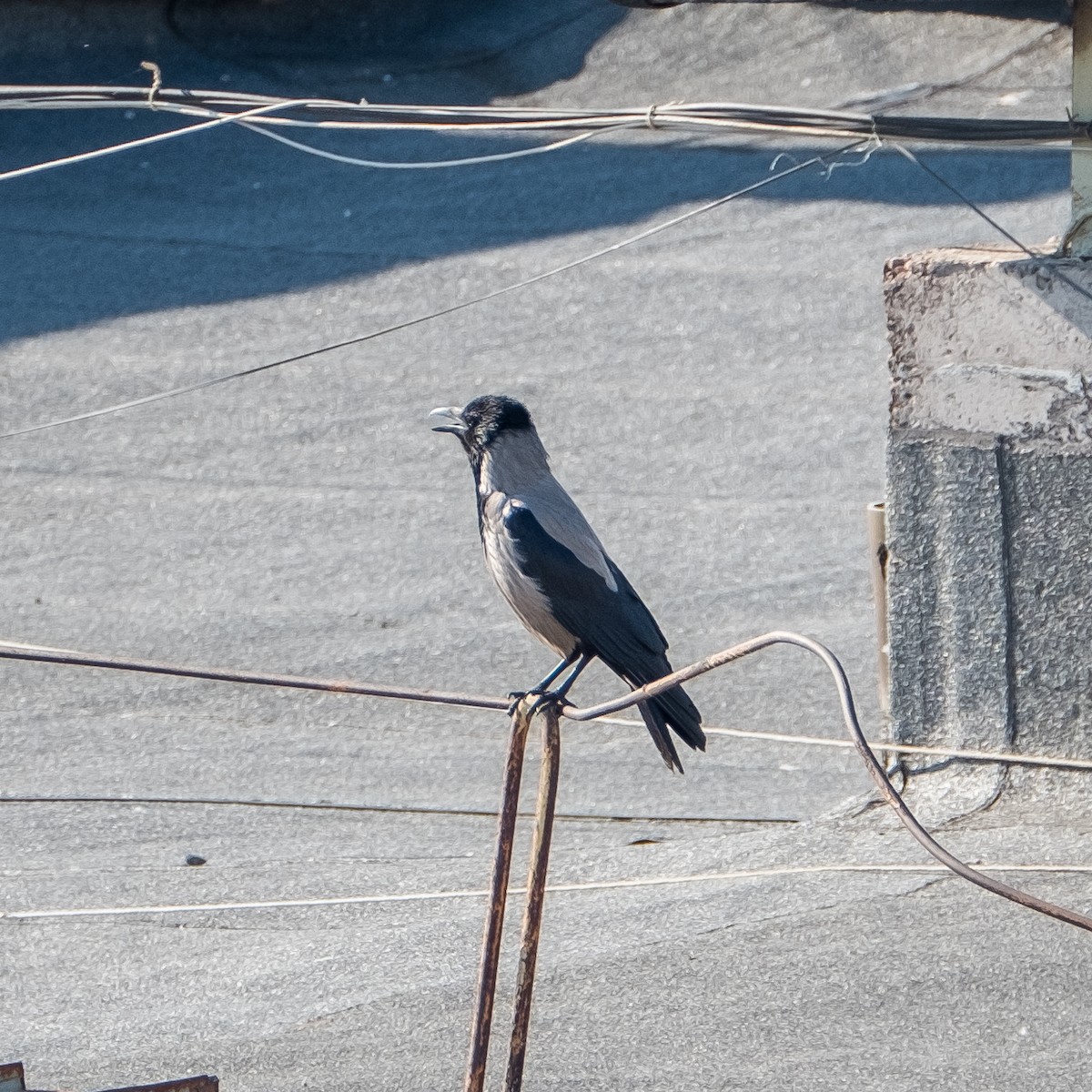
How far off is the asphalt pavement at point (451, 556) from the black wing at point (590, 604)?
77cm

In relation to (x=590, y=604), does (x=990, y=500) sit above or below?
above

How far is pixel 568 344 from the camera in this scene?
34.6 ft

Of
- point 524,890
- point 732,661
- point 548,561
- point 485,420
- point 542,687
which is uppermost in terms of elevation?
point 485,420

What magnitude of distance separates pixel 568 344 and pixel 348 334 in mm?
1360

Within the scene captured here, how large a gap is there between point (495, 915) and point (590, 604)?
150cm

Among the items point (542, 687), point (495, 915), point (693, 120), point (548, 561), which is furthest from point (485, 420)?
point (495, 915)

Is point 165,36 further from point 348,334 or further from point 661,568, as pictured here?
point 661,568

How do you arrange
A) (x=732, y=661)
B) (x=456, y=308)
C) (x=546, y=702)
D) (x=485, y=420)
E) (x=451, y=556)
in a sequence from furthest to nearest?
(x=451, y=556)
(x=456, y=308)
(x=485, y=420)
(x=546, y=702)
(x=732, y=661)

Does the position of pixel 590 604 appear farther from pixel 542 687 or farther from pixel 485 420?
pixel 485 420

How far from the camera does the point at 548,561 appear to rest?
14.3 feet

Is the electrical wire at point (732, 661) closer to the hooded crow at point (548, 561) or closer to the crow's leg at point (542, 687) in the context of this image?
the crow's leg at point (542, 687)

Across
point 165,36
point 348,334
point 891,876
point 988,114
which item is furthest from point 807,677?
point 165,36

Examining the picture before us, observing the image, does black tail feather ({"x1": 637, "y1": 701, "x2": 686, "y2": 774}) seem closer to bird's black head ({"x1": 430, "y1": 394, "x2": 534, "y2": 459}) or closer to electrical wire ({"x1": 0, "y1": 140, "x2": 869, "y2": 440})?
bird's black head ({"x1": 430, "y1": 394, "x2": 534, "y2": 459})

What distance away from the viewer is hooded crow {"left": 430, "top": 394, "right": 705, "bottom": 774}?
4.38m
